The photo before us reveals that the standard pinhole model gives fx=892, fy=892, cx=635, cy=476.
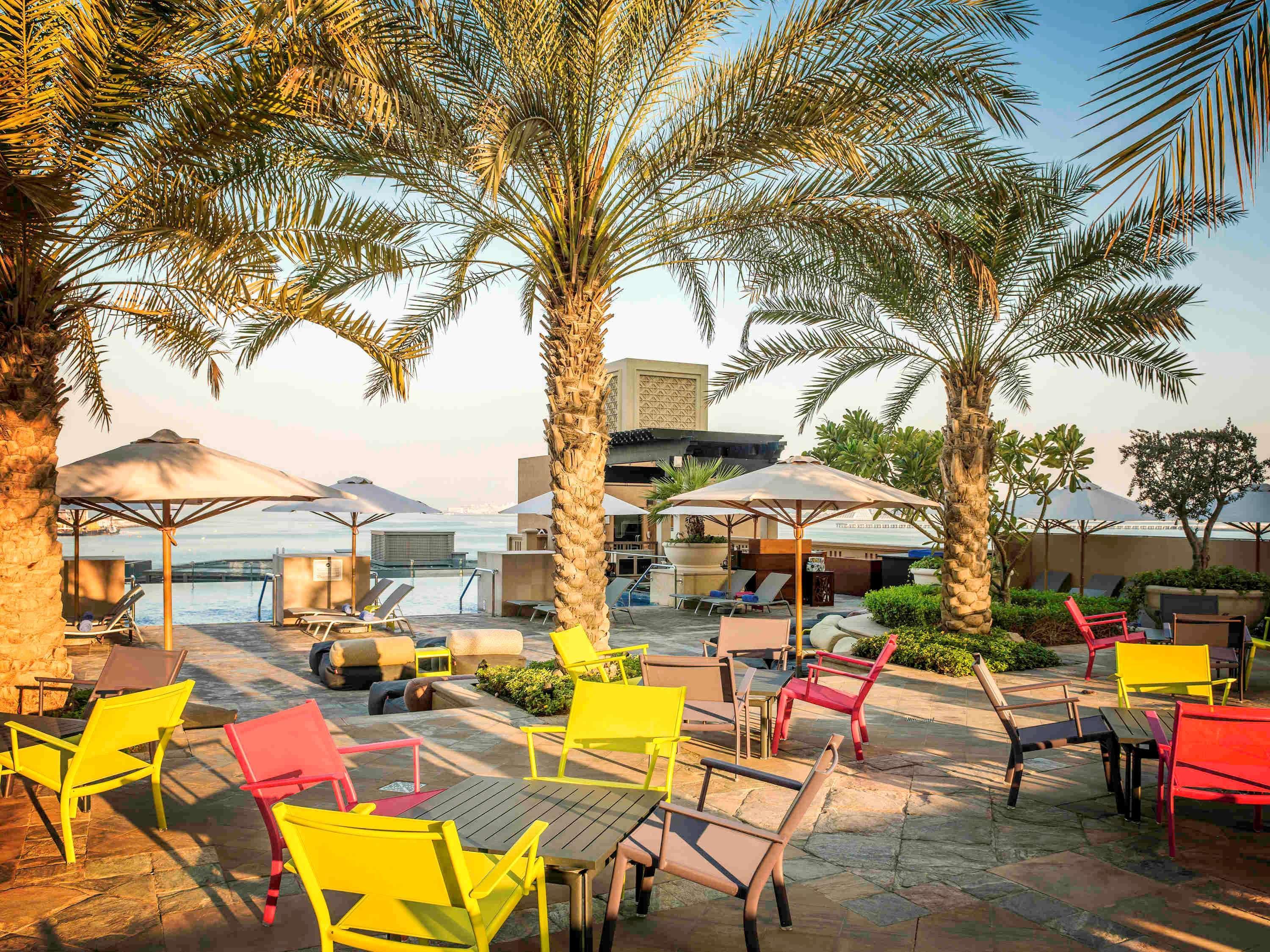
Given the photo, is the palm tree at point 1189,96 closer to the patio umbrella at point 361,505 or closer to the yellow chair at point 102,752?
the yellow chair at point 102,752

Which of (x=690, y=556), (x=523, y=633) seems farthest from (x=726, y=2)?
(x=690, y=556)

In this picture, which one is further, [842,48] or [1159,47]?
[842,48]

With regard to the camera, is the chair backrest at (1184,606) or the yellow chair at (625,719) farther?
the chair backrest at (1184,606)

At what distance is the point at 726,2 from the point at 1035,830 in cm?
651

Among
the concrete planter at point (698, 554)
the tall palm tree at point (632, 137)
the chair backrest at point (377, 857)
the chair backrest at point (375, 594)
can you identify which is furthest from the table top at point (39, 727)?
the concrete planter at point (698, 554)

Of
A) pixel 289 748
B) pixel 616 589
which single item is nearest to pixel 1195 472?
pixel 616 589

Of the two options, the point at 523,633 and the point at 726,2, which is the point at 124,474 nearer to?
the point at 726,2

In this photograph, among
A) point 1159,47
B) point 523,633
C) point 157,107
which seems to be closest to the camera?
point 1159,47

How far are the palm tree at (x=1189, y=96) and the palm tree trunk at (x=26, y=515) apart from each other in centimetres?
717

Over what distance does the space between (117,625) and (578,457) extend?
25.5 ft

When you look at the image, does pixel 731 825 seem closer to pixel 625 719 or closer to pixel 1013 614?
pixel 625 719

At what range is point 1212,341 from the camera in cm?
1936

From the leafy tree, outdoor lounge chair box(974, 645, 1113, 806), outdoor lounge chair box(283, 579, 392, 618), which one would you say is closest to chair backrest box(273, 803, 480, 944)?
outdoor lounge chair box(974, 645, 1113, 806)

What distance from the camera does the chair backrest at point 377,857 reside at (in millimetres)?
2439
